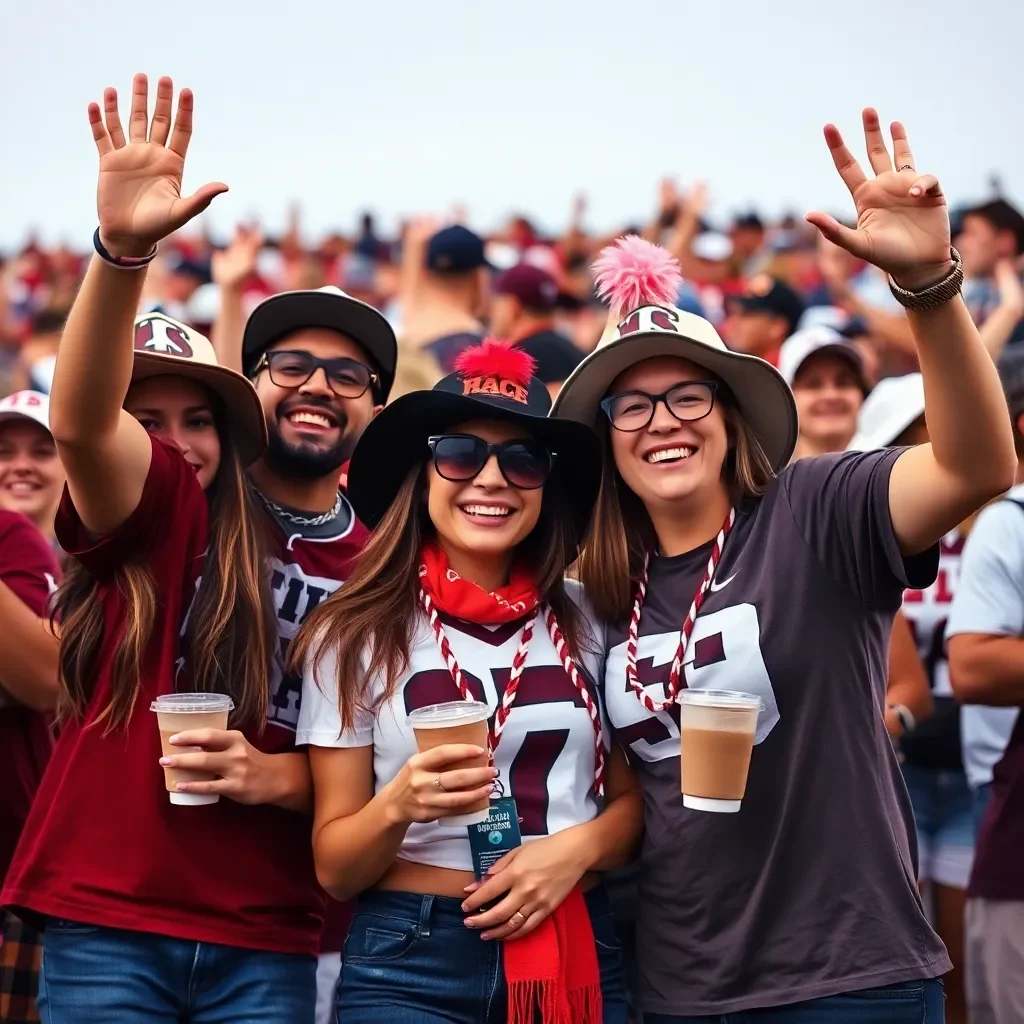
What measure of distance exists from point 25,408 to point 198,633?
1843 mm

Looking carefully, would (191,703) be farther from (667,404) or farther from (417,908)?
(667,404)

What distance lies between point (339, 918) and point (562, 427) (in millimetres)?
1761

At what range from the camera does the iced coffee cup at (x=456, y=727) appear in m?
2.80

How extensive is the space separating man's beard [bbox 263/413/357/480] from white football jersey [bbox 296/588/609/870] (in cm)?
77

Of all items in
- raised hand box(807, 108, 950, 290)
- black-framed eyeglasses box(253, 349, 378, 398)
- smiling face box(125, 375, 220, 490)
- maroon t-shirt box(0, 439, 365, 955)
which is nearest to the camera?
raised hand box(807, 108, 950, 290)

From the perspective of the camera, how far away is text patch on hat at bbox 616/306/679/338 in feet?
10.7

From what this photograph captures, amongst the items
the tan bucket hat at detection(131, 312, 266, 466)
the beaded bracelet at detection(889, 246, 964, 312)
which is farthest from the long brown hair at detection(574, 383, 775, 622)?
the tan bucket hat at detection(131, 312, 266, 466)

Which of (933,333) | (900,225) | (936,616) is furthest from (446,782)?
(936,616)

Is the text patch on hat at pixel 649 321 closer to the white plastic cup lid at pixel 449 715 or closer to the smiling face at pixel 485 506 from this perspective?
the smiling face at pixel 485 506

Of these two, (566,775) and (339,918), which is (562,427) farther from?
(339,918)

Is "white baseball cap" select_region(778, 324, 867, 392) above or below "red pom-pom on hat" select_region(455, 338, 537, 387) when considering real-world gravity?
above

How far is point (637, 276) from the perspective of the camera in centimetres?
346

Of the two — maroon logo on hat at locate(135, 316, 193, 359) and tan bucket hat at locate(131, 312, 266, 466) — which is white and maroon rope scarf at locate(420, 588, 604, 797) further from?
maroon logo on hat at locate(135, 316, 193, 359)

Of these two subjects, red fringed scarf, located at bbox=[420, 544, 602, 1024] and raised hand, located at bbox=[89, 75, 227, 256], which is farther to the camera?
red fringed scarf, located at bbox=[420, 544, 602, 1024]
